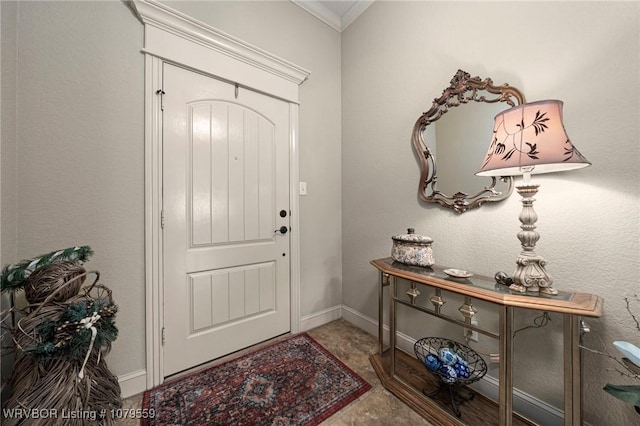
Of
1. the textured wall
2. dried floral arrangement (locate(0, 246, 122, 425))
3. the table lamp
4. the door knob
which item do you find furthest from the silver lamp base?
the textured wall

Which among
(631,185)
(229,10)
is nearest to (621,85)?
(631,185)

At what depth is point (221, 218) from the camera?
65.8 inches

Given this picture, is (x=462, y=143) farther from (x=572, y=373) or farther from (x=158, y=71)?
(x=158, y=71)

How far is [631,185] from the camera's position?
3.05 feet

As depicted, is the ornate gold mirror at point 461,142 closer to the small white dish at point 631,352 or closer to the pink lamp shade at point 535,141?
the pink lamp shade at point 535,141

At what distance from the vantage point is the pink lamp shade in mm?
853

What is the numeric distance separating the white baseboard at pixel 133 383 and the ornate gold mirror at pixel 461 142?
2109mm

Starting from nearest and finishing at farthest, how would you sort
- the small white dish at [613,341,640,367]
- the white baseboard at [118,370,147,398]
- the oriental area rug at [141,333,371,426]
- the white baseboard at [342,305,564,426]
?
the small white dish at [613,341,640,367] < the white baseboard at [342,305,564,426] < the oriental area rug at [141,333,371,426] < the white baseboard at [118,370,147,398]

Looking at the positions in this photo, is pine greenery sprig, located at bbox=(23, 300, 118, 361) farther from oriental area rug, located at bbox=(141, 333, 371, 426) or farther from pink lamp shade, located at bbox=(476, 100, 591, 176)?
pink lamp shade, located at bbox=(476, 100, 591, 176)

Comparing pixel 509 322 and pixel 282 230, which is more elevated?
pixel 282 230

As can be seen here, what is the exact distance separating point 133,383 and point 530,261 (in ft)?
7.23

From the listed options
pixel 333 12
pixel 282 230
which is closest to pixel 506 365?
pixel 282 230

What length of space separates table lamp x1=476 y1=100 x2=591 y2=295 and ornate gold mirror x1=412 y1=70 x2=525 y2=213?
1.03ft

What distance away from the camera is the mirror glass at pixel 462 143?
1332 mm
